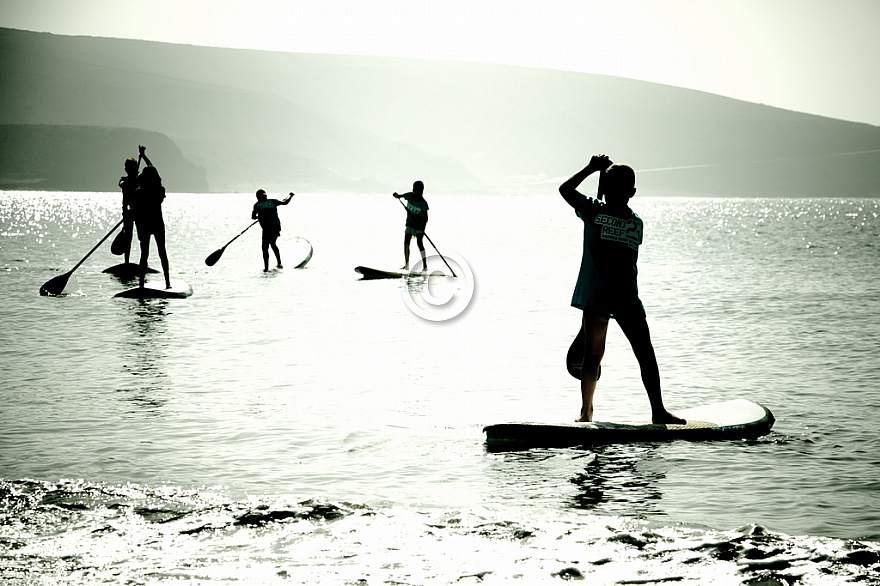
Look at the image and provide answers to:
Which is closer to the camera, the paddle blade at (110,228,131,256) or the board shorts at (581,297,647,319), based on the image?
the board shorts at (581,297,647,319)

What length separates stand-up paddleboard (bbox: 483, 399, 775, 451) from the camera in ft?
24.9

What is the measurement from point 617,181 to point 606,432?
192 cm

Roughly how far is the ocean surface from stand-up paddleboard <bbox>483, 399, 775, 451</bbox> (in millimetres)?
141

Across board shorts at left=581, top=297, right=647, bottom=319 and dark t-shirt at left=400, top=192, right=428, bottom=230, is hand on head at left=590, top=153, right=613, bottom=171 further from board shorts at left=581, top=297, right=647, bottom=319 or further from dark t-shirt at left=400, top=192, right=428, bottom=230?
dark t-shirt at left=400, top=192, right=428, bottom=230

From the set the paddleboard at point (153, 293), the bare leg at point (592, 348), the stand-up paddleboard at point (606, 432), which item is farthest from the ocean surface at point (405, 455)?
the paddleboard at point (153, 293)

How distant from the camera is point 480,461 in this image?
7.25 metres

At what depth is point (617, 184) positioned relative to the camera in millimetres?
7262

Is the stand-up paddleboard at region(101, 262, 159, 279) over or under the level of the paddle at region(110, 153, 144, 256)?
under

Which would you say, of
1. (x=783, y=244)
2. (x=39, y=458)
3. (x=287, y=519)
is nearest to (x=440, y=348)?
(x=39, y=458)

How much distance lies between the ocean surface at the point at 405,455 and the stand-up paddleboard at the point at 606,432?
0.46 ft

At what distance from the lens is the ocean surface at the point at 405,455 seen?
16.4ft

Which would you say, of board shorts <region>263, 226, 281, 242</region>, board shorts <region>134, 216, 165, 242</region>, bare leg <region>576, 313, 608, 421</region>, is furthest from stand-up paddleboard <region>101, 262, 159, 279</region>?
bare leg <region>576, 313, 608, 421</region>

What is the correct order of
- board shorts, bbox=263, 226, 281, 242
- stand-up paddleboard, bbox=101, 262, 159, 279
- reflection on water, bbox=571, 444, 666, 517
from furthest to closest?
board shorts, bbox=263, 226, 281, 242
stand-up paddleboard, bbox=101, 262, 159, 279
reflection on water, bbox=571, 444, 666, 517

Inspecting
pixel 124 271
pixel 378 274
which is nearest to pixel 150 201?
pixel 124 271
